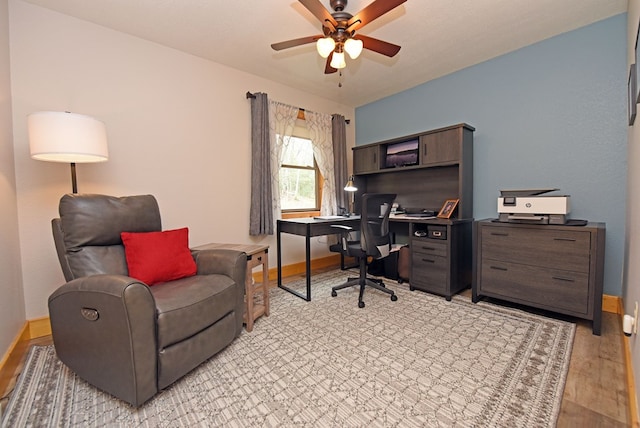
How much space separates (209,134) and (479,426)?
10.2 feet

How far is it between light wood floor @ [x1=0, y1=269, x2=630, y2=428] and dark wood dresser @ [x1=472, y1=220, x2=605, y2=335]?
19 centimetres

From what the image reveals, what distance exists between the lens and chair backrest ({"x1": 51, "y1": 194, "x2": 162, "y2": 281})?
166 cm

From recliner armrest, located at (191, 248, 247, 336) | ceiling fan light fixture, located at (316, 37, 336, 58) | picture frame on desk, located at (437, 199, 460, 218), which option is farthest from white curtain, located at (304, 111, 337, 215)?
recliner armrest, located at (191, 248, 247, 336)

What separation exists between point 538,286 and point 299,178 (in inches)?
112

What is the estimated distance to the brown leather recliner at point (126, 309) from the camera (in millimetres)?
1284

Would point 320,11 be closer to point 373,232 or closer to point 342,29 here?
point 342,29

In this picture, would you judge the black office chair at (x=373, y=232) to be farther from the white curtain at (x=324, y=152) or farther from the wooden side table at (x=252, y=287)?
the white curtain at (x=324, y=152)

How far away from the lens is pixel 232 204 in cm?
312

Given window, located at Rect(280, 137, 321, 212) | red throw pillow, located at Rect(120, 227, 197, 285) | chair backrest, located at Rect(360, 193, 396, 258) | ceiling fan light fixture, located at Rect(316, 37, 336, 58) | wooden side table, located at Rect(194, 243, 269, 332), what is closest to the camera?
red throw pillow, located at Rect(120, 227, 197, 285)

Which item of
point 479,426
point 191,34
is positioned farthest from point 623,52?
point 191,34

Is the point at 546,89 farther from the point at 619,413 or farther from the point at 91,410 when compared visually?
the point at 91,410

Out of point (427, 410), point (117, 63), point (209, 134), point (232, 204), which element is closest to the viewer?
Result: point (427, 410)

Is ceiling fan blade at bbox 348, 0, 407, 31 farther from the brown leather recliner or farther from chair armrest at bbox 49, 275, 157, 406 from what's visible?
chair armrest at bbox 49, 275, 157, 406

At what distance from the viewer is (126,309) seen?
125cm
